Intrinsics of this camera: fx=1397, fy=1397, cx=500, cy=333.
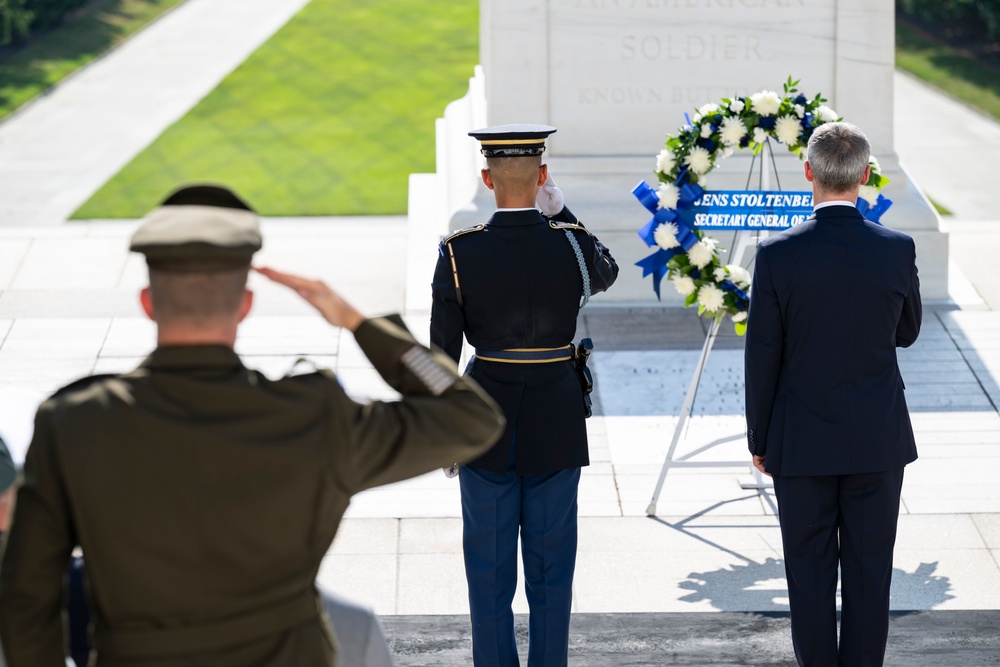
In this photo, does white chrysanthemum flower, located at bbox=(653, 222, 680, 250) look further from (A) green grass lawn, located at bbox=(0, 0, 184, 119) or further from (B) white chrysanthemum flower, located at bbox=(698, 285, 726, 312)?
(A) green grass lawn, located at bbox=(0, 0, 184, 119)

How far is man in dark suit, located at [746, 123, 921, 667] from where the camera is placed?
13.4 feet

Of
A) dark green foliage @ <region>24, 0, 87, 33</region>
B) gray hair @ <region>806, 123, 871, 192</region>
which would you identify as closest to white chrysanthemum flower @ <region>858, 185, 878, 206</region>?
gray hair @ <region>806, 123, 871, 192</region>

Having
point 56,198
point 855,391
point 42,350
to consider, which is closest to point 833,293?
point 855,391

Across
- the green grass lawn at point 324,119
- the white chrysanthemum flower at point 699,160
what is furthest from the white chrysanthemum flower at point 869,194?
the green grass lawn at point 324,119

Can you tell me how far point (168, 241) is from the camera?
2377 millimetres

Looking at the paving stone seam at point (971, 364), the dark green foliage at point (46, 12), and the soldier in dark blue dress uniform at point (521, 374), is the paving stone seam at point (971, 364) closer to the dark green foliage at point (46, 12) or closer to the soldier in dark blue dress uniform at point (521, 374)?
the soldier in dark blue dress uniform at point (521, 374)

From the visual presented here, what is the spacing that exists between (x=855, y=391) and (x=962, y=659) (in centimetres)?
112

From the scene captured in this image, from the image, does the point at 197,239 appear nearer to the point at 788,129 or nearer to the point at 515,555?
the point at 515,555

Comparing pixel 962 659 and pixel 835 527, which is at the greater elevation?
pixel 835 527

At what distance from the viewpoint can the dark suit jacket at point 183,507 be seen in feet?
7.71

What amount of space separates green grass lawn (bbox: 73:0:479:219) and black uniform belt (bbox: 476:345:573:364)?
8.55 m

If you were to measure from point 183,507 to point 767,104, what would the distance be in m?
3.84

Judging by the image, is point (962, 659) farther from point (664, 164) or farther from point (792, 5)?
point (792, 5)

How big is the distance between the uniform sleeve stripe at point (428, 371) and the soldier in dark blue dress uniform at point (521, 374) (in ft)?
5.08
